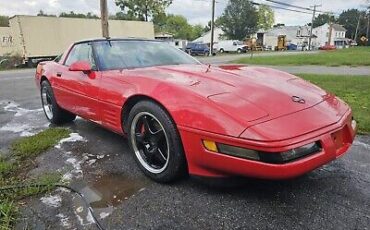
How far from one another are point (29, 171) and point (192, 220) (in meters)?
1.79

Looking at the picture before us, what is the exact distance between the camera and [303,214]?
2229mm

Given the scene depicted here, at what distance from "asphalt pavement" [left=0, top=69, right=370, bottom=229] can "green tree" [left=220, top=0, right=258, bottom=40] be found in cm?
6971

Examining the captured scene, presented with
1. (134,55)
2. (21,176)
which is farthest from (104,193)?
(134,55)

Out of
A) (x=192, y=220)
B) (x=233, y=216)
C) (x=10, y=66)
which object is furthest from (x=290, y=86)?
(x=10, y=66)

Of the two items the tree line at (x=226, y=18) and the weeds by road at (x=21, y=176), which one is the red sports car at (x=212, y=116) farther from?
the tree line at (x=226, y=18)

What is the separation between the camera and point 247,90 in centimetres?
255

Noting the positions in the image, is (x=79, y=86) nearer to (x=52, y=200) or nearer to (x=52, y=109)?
(x=52, y=109)

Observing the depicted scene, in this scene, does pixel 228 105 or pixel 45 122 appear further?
pixel 45 122

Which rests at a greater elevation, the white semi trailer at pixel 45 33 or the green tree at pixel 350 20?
the green tree at pixel 350 20

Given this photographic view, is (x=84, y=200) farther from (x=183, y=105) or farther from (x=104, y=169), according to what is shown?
(x=183, y=105)

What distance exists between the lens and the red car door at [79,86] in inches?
136

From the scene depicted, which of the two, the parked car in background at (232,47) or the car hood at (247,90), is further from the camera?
the parked car in background at (232,47)

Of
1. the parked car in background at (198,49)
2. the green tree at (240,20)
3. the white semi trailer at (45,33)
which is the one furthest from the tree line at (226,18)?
the parked car in background at (198,49)

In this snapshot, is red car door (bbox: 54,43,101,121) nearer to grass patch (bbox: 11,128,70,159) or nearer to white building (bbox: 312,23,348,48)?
grass patch (bbox: 11,128,70,159)
